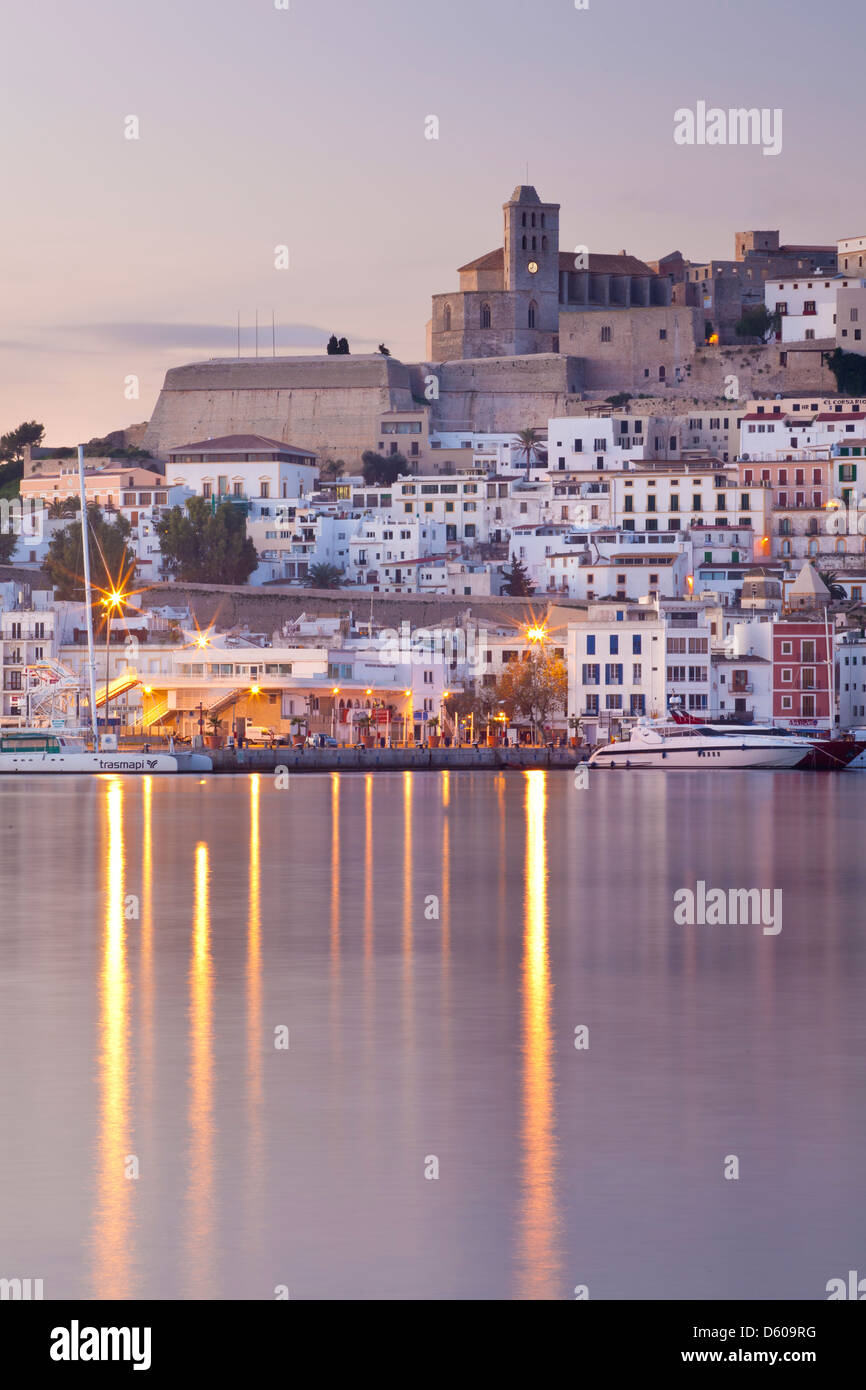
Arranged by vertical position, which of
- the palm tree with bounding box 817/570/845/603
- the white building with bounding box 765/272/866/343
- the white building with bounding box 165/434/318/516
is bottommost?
the palm tree with bounding box 817/570/845/603

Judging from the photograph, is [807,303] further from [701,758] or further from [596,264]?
[701,758]

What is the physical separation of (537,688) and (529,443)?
33291 mm

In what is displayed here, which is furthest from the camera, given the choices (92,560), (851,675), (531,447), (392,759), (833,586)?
(531,447)

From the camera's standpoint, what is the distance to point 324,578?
261 feet

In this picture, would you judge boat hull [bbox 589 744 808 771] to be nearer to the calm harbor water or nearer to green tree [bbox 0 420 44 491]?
the calm harbor water

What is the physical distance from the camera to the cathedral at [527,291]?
334 ft

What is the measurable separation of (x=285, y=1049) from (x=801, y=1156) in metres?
4.04

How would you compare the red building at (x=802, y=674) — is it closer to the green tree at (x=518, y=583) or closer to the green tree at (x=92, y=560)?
the green tree at (x=518, y=583)

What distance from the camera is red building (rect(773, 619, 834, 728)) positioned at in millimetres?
59562

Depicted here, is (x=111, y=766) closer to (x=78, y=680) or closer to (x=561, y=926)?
(x=78, y=680)

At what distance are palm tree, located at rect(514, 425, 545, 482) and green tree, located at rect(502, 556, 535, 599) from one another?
1394 cm

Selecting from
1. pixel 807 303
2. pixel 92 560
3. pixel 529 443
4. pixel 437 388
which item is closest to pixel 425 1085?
pixel 92 560

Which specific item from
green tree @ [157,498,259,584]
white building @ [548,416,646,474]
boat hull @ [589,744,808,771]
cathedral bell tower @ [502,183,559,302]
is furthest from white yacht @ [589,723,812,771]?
cathedral bell tower @ [502,183,559,302]

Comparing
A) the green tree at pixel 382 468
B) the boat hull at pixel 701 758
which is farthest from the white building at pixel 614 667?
the green tree at pixel 382 468
